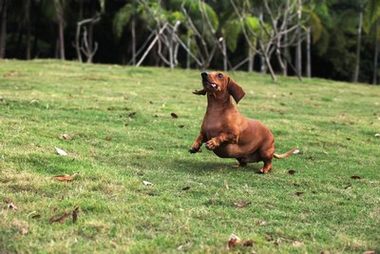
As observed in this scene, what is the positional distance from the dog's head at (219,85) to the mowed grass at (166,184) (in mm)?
855

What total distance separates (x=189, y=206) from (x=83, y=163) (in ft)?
5.34

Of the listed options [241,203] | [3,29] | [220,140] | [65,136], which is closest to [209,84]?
[220,140]

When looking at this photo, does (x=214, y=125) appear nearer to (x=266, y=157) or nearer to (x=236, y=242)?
(x=266, y=157)

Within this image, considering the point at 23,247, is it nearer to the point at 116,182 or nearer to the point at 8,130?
the point at 116,182

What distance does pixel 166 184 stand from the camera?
622 centimetres

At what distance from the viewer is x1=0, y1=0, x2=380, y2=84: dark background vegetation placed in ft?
116

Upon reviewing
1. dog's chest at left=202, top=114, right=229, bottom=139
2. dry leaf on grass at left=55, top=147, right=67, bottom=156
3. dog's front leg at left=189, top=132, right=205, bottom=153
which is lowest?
dry leaf on grass at left=55, top=147, right=67, bottom=156

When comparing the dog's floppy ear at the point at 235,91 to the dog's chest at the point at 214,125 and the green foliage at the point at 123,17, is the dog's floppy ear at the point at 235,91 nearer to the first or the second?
the dog's chest at the point at 214,125

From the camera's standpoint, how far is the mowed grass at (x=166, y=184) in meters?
4.61

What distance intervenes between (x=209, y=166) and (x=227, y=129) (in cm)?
70

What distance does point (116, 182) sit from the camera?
600cm

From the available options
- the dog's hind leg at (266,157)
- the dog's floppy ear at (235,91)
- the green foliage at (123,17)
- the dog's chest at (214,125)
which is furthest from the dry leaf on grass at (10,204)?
the green foliage at (123,17)

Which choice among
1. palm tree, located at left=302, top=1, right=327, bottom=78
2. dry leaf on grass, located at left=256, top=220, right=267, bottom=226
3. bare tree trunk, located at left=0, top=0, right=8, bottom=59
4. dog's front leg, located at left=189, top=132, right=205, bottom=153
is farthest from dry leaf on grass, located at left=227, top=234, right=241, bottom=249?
bare tree trunk, located at left=0, top=0, right=8, bottom=59

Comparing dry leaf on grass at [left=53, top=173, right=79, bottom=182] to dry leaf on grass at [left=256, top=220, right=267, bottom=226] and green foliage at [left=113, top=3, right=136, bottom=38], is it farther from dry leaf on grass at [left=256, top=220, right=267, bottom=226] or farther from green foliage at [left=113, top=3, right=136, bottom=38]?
green foliage at [left=113, top=3, right=136, bottom=38]
